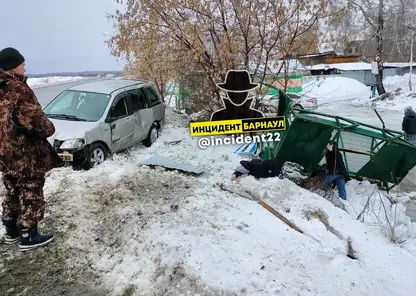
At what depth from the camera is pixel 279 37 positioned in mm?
8781

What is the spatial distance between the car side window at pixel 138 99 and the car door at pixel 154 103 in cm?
24

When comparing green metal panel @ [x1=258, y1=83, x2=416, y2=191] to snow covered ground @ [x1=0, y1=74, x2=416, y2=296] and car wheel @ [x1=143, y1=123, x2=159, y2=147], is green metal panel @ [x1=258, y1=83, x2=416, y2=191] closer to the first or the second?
snow covered ground @ [x1=0, y1=74, x2=416, y2=296]

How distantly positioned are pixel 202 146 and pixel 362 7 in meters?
18.2

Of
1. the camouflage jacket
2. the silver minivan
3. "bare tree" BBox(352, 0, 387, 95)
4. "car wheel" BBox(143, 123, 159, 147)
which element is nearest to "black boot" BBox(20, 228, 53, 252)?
the camouflage jacket

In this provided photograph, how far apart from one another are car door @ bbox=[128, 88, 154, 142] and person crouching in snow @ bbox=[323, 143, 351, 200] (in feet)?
14.1

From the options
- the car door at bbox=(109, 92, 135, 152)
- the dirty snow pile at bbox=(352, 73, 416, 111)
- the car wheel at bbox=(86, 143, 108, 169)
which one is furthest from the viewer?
the dirty snow pile at bbox=(352, 73, 416, 111)

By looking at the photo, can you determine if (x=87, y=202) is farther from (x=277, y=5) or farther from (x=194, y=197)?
(x=277, y=5)

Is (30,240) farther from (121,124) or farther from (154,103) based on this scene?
(154,103)

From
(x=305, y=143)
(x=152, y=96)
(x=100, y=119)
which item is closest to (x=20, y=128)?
(x=100, y=119)

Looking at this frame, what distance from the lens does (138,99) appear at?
26.7 feet

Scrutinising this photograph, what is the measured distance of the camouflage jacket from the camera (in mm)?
2930

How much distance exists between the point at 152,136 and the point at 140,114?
3.01 feet

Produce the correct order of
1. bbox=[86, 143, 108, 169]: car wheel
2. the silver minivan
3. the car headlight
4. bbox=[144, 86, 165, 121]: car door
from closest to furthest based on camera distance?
the car headlight, the silver minivan, bbox=[86, 143, 108, 169]: car wheel, bbox=[144, 86, 165, 121]: car door

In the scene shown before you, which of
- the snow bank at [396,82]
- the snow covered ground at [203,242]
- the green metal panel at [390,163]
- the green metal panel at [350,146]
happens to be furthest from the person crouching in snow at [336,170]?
the snow bank at [396,82]
